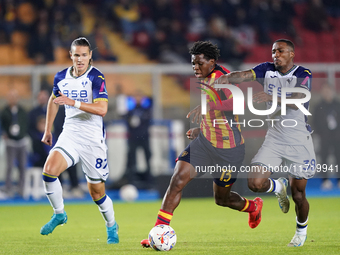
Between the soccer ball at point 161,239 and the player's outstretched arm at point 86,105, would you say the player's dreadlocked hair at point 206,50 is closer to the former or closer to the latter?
the player's outstretched arm at point 86,105

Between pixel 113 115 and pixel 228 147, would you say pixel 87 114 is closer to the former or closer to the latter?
pixel 228 147

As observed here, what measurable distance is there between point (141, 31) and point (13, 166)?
7.27m

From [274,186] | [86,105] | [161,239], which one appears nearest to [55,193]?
[86,105]

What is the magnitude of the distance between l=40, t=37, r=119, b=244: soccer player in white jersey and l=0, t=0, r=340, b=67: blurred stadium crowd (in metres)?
10.0

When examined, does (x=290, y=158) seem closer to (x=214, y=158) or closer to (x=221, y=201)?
(x=214, y=158)

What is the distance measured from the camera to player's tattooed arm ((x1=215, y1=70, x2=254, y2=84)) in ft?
20.1

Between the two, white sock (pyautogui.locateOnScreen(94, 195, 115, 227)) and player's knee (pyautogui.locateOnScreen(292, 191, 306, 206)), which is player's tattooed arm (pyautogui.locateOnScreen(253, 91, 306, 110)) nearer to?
player's knee (pyautogui.locateOnScreen(292, 191, 306, 206))

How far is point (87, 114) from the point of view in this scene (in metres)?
6.54

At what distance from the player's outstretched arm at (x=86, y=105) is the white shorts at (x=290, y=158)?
1.83 meters

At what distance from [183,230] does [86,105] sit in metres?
2.70

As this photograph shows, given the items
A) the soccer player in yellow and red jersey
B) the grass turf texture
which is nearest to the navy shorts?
the soccer player in yellow and red jersey

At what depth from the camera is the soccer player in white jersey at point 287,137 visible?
617 centimetres

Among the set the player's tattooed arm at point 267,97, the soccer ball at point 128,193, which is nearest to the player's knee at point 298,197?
the player's tattooed arm at point 267,97

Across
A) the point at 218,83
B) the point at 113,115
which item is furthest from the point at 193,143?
the point at 113,115
